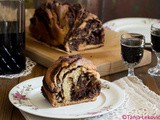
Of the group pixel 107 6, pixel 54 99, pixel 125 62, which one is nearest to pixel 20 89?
pixel 54 99

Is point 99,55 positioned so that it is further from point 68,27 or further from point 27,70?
point 27,70

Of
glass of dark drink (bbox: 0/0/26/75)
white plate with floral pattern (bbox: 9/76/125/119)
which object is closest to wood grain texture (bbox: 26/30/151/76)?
glass of dark drink (bbox: 0/0/26/75)

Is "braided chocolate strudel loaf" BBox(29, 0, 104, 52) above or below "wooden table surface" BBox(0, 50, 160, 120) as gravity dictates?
above

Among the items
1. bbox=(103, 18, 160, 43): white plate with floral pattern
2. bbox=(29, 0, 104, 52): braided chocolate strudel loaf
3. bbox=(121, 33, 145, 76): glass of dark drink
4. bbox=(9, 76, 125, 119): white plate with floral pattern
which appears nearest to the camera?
bbox=(9, 76, 125, 119): white plate with floral pattern

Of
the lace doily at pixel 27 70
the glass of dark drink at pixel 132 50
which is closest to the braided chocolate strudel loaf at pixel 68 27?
the lace doily at pixel 27 70

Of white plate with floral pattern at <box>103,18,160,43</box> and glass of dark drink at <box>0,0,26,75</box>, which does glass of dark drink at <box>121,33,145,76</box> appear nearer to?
glass of dark drink at <box>0,0,26,75</box>

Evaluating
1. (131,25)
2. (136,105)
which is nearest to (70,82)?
(136,105)

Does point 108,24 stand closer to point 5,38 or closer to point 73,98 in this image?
point 5,38
